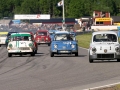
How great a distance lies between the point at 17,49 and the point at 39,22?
10145 cm

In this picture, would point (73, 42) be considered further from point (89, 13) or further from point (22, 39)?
point (89, 13)

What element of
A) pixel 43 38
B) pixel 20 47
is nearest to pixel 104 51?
pixel 20 47

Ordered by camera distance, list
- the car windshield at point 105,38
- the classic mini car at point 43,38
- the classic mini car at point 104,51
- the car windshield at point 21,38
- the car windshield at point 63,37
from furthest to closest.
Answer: the classic mini car at point 43,38, the car windshield at point 21,38, the car windshield at point 63,37, the car windshield at point 105,38, the classic mini car at point 104,51

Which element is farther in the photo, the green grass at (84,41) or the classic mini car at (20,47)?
the green grass at (84,41)

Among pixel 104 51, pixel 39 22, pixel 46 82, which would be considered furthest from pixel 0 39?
pixel 39 22

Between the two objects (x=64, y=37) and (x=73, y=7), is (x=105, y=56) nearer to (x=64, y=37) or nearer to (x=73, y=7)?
(x=64, y=37)

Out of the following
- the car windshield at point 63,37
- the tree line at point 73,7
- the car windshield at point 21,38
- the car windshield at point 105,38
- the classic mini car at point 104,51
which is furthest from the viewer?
the tree line at point 73,7

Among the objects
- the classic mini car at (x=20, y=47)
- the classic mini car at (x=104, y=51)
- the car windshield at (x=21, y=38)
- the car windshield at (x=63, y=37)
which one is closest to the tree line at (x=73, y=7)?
the car windshield at (x=21, y=38)

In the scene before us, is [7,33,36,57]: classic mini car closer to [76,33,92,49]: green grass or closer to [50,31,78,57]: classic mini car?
[50,31,78,57]: classic mini car

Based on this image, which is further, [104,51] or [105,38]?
[105,38]

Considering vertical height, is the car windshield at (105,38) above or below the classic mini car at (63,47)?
above

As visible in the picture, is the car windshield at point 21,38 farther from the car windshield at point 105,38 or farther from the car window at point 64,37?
the car windshield at point 105,38

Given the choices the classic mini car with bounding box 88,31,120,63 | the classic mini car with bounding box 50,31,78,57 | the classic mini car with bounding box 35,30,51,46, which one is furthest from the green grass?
the classic mini car with bounding box 88,31,120,63

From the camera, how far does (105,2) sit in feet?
624
